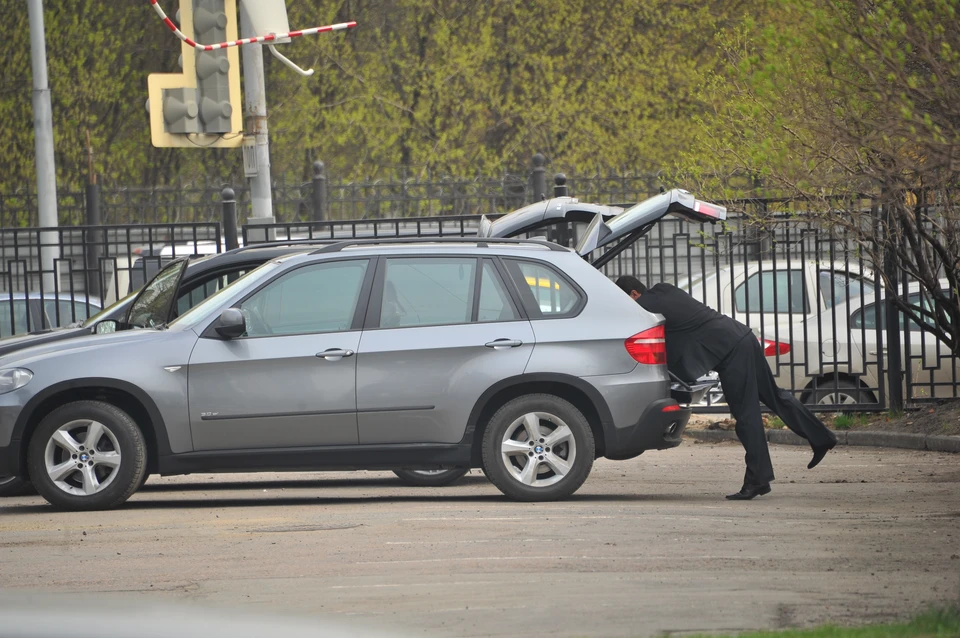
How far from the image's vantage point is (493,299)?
32.4ft

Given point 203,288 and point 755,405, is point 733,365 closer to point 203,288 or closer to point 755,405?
point 755,405

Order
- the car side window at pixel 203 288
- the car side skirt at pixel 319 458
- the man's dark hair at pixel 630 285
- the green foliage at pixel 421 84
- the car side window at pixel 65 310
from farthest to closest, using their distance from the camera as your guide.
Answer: the green foliage at pixel 421 84
the car side window at pixel 65 310
the car side window at pixel 203 288
the man's dark hair at pixel 630 285
the car side skirt at pixel 319 458

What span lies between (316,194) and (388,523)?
11685 millimetres

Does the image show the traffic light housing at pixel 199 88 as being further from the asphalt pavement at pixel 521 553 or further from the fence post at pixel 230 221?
the asphalt pavement at pixel 521 553

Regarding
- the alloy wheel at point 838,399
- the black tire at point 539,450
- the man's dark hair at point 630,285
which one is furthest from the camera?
the alloy wheel at point 838,399

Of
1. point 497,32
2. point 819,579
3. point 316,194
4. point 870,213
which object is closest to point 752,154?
point 870,213

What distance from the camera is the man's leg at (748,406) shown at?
10.0 m

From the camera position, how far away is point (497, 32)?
33094mm

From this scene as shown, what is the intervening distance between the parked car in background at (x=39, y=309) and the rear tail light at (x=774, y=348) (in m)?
6.70

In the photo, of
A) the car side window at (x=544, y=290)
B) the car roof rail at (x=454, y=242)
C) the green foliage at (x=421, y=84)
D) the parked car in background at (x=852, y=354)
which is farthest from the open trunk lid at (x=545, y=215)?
the green foliage at (x=421, y=84)

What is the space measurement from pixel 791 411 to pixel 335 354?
3.17 metres

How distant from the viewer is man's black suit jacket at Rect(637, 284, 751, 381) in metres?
10.1

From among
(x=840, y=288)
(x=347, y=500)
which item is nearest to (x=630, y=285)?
(x=347, y=500)

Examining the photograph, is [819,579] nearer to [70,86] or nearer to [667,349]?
[667,349]
